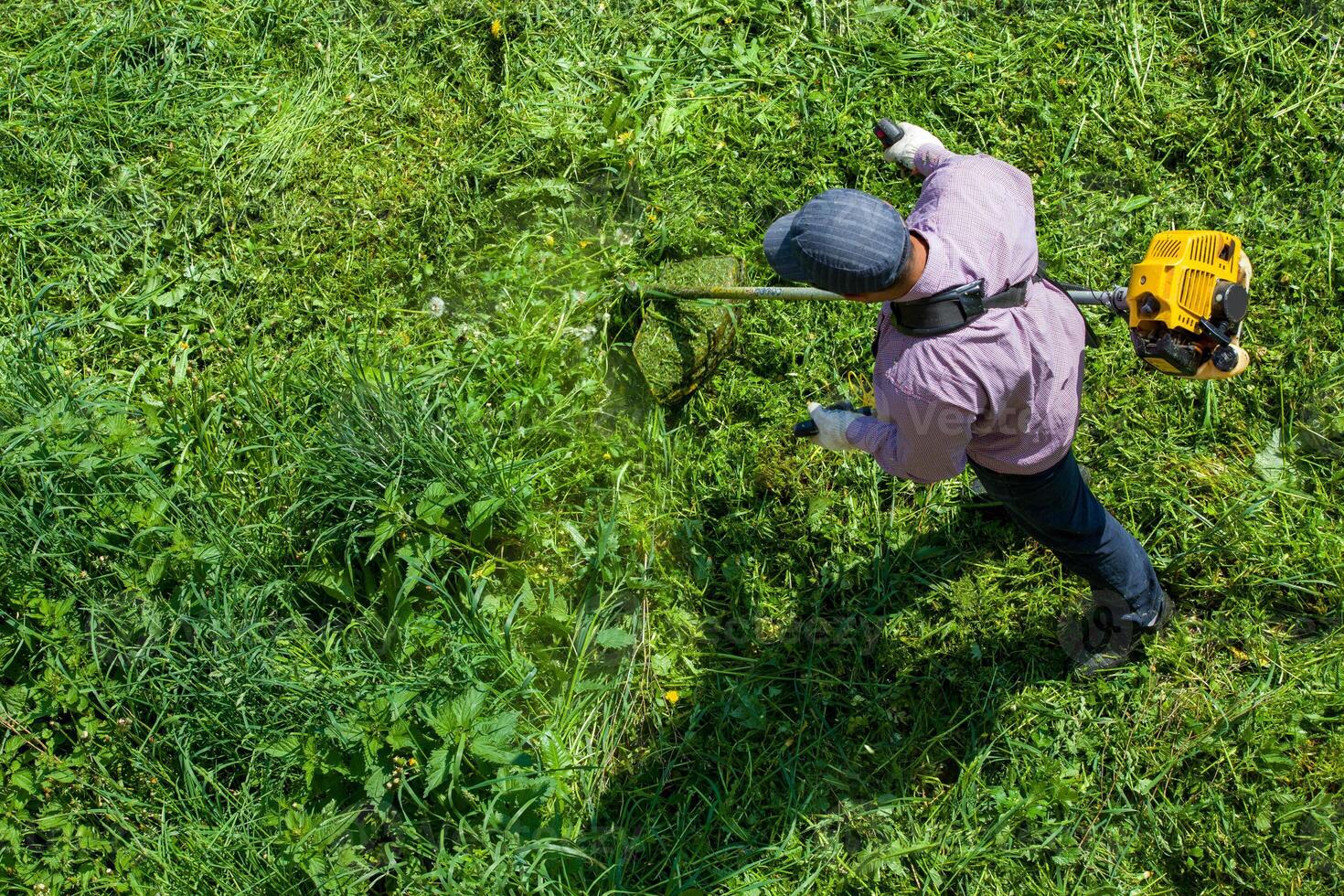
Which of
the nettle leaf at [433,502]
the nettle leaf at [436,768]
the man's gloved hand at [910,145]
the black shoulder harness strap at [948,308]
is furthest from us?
the nettle leaf at [433,502]

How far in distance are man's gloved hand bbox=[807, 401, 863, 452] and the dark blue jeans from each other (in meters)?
0.39

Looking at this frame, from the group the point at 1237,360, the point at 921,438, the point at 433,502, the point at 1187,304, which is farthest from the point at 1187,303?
the point at 433,502

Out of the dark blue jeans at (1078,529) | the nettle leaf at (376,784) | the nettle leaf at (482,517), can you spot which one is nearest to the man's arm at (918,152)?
the dark blue jeans at (1078,529)

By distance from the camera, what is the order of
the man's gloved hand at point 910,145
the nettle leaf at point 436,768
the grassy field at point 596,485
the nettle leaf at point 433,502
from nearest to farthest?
the man's gloved hand at point 910,145 → the nettle leaf at point 436,768 → the grassy field at point 596,485 → the nettle leaf at point 433,502

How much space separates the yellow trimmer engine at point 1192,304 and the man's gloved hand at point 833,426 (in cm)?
67

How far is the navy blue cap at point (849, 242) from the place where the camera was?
6.35 ft

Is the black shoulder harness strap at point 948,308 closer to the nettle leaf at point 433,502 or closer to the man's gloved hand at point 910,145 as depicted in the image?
the man's gloved hand at point 910,145

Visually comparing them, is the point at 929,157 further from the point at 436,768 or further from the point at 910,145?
the point at 436,768

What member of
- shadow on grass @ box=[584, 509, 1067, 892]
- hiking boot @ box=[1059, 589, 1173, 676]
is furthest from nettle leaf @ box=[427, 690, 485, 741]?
hiking boot @ box=[1059, 589, 1173, 676]

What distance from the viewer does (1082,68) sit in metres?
3.75

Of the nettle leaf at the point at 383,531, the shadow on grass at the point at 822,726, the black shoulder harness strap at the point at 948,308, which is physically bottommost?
the shadow on grass at the point at 822,726

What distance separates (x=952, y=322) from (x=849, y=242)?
298 mm

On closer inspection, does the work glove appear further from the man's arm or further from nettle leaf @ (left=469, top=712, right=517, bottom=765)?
nettle leaf @ (left=469, top=712, right=517, bottom=765)

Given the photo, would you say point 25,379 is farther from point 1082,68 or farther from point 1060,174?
A: point 1082,68
